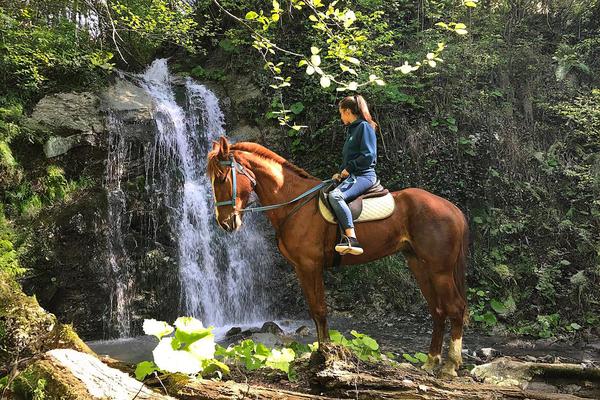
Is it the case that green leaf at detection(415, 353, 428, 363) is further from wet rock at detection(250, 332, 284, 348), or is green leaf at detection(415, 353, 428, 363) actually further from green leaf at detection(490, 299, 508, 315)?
green leaf at detection(490, 299, 508, 315)

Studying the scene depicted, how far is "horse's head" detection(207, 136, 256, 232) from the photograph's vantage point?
15.3ft

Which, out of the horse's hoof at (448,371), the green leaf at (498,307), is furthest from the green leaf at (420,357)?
the green leaf at (498,307)

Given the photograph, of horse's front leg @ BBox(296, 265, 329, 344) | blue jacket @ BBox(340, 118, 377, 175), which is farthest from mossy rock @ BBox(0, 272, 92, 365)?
blue jacket @ BBox(340, 118, 377, 175)

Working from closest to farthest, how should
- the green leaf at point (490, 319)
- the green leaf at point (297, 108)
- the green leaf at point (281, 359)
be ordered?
the green leaf at point (281, 359) → the green leaf at point (490, 319) → the green leaf at point (297, 108)

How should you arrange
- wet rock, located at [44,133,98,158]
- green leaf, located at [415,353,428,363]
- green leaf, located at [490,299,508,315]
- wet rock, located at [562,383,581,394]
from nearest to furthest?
wet rock, located at [562,383,581,394]
green leaf, located at [415,353,428,363]
green leaf, located at [490,299,508,315]
wet rock, located at [44,133,98,158]

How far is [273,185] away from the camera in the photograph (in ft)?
16.9

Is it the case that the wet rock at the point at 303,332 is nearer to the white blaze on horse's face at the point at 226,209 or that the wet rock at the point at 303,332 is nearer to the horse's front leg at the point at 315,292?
the horse's front leg at the point at 315,292

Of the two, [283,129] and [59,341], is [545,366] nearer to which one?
[59,341]

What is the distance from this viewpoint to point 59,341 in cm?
282

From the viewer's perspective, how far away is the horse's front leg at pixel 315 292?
16.0 feet

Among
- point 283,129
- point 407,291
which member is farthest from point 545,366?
point 283,129

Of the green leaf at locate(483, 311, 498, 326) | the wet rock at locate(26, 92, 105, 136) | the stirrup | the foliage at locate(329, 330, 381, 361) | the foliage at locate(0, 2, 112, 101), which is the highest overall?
the foliage at locate(0, 2, 112, 101)

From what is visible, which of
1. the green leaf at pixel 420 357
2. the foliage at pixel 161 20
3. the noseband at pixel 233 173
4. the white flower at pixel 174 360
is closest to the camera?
the white flower at pixel 174 360

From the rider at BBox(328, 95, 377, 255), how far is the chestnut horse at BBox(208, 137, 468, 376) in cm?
29
